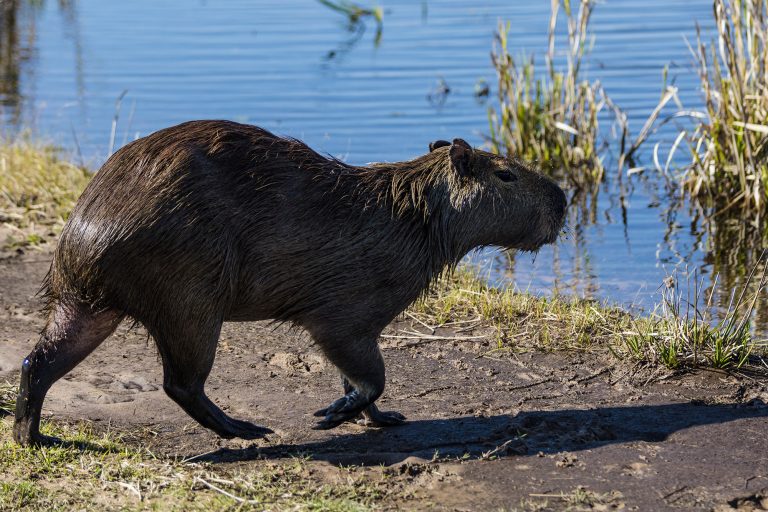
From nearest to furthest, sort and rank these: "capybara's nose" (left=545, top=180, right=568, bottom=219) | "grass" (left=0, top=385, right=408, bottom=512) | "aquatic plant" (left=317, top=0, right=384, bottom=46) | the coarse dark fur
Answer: "grass" (left=0, top=385, right=408, bottom=512) < the coarse dark fur < "capybara's nose" (left=545, top=180, right=568, bottom=219) < "aquatic plant" (left=317, top=0, right=384, bottom=46)

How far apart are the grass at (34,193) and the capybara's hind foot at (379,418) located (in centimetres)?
313

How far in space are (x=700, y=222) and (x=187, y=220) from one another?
478cm

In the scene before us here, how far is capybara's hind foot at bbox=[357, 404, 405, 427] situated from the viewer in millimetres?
4383

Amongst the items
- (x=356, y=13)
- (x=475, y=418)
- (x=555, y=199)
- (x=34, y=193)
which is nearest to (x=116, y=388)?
(x=475, y=418)

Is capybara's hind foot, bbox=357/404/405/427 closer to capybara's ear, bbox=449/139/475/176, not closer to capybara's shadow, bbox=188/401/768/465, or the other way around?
capybara's shadow, bbox=188/401/768/465

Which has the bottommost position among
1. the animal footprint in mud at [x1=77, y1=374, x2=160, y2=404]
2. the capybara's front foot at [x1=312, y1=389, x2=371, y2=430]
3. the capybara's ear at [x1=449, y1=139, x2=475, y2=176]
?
the animal footprint in mud at [x1=77, y1=374, x2=160, y2=404]

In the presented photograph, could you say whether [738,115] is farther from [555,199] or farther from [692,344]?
[555,199]

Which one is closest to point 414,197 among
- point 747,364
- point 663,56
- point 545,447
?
point 545,447

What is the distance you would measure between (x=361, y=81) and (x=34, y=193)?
4.82m

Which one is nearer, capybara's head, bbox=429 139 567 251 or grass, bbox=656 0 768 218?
capybara's head, bbox=429 139 567 251

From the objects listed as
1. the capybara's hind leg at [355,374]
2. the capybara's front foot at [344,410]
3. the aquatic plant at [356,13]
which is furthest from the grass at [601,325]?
the aquatic plant at [356,13]

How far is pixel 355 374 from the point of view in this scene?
4262 mm

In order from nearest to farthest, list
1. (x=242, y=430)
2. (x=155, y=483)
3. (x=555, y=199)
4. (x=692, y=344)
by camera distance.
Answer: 1. (x=155, y=483)
2. (x=242, y=430)
3. (x=555, y=199)
4. (x=692, y=344)

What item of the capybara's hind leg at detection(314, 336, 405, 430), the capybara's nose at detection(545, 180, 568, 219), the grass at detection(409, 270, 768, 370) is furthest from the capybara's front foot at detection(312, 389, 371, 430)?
the capybara's nose at detection(545, 180, 568, 219)
